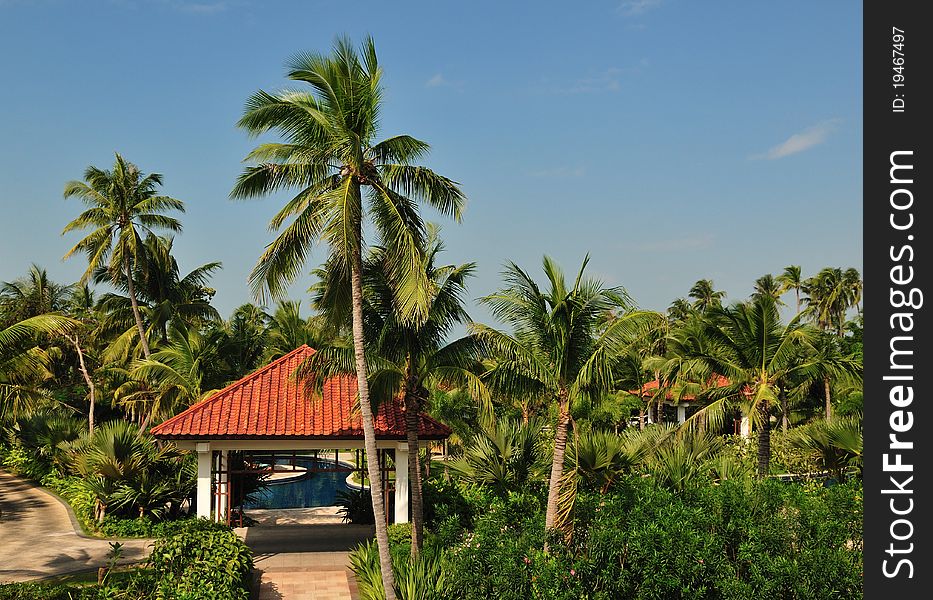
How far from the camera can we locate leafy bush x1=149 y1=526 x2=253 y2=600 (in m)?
12.6

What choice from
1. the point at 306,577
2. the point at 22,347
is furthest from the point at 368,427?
the point at 22,347

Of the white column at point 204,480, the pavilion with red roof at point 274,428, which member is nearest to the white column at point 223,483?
the pavilion with red roof at point 274,428

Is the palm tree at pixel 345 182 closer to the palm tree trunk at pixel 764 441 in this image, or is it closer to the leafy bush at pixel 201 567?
the leafy bush at pixel 201 567

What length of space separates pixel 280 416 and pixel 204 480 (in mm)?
2320

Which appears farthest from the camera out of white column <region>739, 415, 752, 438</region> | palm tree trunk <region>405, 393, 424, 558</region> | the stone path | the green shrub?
white column <region>739, 415, 752, 438</region>

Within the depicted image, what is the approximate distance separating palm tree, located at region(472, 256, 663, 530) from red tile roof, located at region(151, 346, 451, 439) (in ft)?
15.1

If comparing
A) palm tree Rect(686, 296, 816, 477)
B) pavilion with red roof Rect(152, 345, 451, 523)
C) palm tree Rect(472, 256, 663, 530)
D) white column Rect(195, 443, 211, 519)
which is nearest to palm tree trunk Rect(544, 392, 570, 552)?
palm tree Rect(472, 256, 663, 530)

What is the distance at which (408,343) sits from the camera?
611 inches

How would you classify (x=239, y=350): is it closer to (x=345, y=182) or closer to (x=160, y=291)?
(x=160, y=291)

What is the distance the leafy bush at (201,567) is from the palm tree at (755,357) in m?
12.6

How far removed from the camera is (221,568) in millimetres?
13398

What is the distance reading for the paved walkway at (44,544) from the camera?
16.6 m

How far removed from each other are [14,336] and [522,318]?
38.8 ft

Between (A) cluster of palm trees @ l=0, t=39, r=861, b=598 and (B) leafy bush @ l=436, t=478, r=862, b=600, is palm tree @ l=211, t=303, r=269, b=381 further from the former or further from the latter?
(B) leafy bush @ l=436, t=478, r=862, b=600
